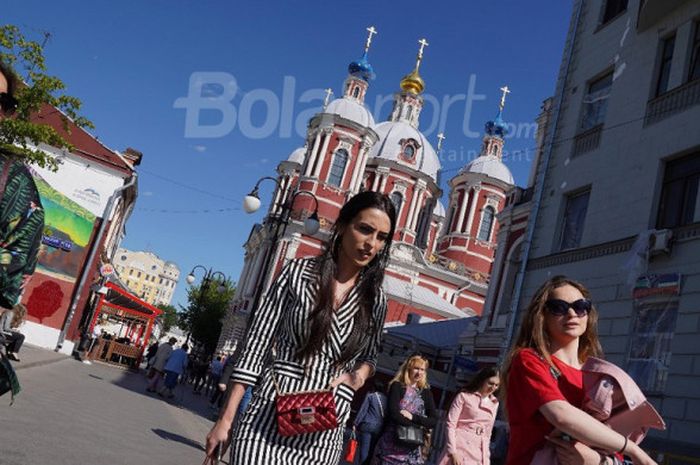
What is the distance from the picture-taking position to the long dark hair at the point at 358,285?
9.50 feet

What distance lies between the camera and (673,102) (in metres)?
14.1

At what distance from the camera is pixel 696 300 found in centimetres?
1195

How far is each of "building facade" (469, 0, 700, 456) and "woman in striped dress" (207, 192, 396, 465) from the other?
8.60 m

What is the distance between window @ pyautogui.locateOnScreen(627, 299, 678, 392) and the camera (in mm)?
12227

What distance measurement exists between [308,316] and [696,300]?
10.9 metres

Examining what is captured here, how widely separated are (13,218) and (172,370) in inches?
742

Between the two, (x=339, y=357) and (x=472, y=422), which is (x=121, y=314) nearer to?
(x=472, y=422)

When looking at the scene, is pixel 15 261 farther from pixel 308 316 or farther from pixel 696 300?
pixel 696 300

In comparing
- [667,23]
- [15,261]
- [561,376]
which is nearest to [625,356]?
[667,23]

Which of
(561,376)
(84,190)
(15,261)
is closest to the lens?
(561,376)

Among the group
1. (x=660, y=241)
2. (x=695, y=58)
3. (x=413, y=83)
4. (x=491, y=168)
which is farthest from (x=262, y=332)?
(x=413, y=83)

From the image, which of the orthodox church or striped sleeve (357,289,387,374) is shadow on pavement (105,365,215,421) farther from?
the orthodox church

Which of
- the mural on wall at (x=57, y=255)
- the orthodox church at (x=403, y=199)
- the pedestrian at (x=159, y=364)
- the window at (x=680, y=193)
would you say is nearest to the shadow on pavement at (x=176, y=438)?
the window at (x=680, y=193)

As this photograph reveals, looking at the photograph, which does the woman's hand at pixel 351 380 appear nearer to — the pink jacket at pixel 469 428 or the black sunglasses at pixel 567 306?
the black sunglasses at pixel 567 306
